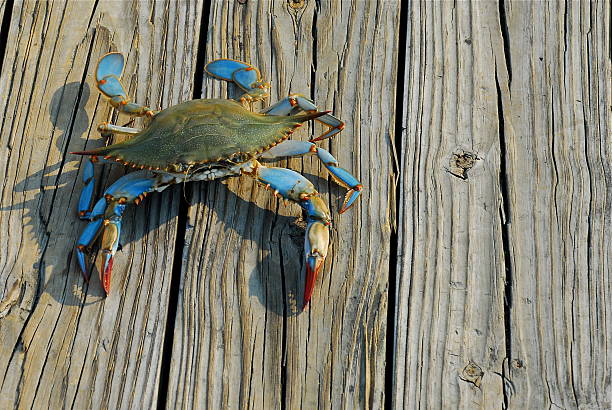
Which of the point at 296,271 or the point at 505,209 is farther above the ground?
the point at 505,209

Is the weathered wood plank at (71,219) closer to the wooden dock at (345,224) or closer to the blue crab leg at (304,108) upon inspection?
the wooden dock at (345,224)

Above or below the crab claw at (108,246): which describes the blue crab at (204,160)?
above

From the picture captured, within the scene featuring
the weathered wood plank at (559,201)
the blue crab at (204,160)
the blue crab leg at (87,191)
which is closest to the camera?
the weathered wood plank at (559,201)

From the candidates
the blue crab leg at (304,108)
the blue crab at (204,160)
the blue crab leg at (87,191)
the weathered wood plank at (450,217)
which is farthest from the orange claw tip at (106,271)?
the weathered wood plank at (450,217)

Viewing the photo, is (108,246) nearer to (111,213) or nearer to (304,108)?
(111,213)

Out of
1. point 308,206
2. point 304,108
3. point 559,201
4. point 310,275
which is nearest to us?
point 310,275

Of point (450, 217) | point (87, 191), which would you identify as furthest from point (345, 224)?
point (87, 191)

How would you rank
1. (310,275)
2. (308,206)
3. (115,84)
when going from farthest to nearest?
(115,84)
(308,206)
(310,275)
